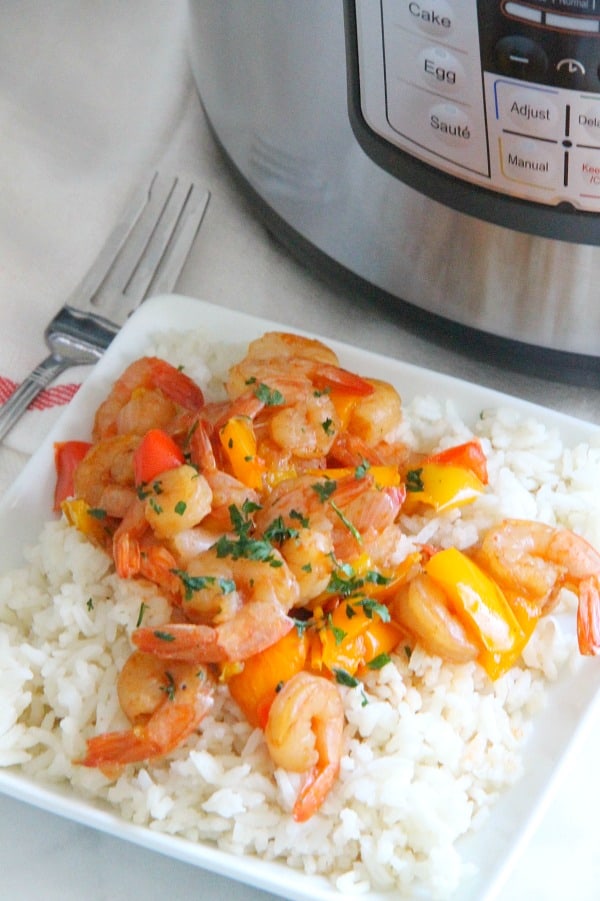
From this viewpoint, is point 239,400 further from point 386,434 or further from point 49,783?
point 49,783

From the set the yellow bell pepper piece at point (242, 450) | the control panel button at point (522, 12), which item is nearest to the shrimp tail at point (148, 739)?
the yellow bell pepper piece at point (242, 450)

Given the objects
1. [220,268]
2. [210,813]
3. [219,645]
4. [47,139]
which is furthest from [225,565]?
[47,139]

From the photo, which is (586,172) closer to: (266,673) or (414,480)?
(414,480)

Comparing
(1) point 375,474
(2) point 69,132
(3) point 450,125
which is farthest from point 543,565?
(2) point 69,132

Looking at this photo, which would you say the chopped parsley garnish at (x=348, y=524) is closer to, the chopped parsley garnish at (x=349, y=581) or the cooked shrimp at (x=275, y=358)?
the chopped parsley garnish at (x=349, y=581)

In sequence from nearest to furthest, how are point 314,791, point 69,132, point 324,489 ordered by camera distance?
point 314,791
point 324,489
point 69,132

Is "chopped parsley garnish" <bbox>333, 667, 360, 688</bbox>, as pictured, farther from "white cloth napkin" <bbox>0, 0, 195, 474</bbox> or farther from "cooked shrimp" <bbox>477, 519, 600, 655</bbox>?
"white cloth napkin" <bbox>0, 0, 195, 474</bbox>
